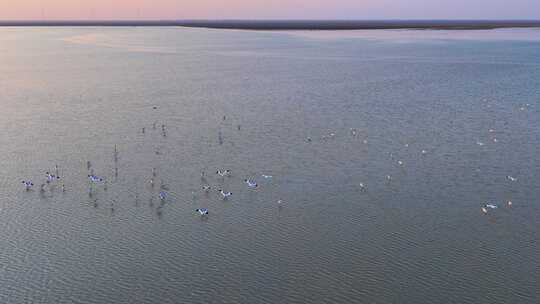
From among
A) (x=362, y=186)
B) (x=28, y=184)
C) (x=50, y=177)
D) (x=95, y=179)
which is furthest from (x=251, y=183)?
(x=28, y=184)

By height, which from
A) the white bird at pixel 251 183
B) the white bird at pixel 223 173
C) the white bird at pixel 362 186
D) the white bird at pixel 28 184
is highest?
the white bird at pixel 362 186

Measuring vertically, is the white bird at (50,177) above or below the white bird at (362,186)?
below

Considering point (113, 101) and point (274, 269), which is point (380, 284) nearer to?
point (274, 269)

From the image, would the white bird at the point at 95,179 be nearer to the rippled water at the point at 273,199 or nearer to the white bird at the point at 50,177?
the rippled water at the point at 273,199

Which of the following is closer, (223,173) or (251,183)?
(251,183)

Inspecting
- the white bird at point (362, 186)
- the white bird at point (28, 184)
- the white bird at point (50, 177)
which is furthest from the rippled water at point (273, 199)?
the white bird at point (50, 177)

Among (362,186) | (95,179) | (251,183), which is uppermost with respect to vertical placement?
(362,186)

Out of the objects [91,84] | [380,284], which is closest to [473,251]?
[380,284]

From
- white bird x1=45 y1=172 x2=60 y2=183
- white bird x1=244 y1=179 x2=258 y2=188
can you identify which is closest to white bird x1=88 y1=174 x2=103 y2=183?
white bird x1=45 y1=172 x2=60 y2=183

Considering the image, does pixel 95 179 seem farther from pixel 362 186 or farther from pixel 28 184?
pixel 362 186
